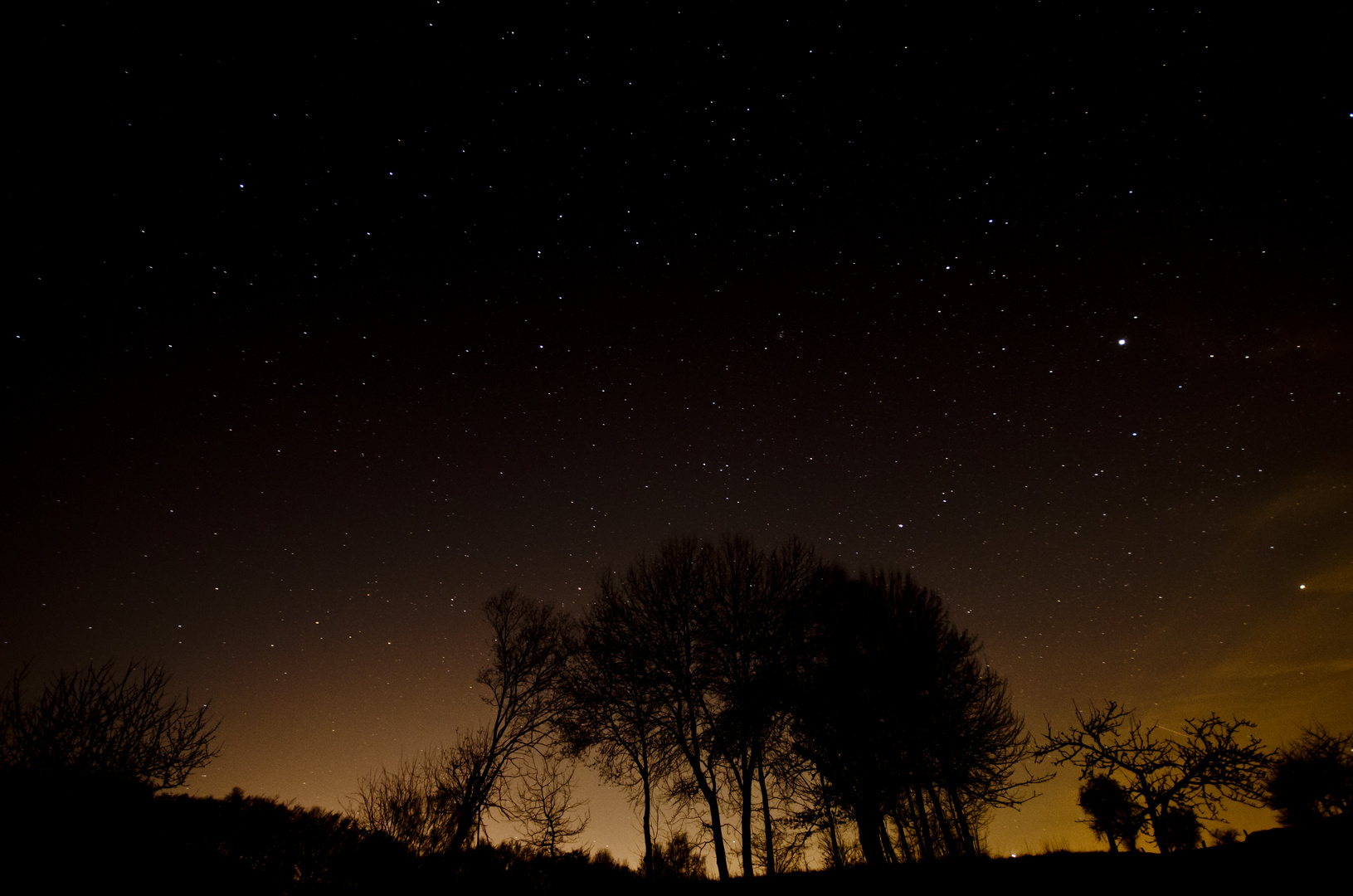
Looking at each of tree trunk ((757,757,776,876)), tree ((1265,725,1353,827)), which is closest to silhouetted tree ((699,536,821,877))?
tree trunk ((757,757,776,876))

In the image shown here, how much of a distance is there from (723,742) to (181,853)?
10.8m

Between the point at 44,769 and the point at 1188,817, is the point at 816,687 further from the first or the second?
the point at 44,769

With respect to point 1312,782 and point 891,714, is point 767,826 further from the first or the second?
point 1312,782

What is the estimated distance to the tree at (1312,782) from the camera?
28.7 metres

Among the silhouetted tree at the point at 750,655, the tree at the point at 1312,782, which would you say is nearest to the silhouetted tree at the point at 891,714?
the silhouetted tree at the point at 750,655

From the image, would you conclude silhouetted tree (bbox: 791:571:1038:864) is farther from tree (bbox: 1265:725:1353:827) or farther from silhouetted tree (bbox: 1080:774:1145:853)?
tree (bbox: 1265:725:1353:827)

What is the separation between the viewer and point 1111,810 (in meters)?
19.3

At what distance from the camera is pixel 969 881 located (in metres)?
7.92

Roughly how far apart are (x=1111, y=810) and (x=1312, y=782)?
22.5 meters

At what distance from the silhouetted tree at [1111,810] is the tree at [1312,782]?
8011mm

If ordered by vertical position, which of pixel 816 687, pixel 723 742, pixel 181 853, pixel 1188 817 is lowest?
pixel 1188 817

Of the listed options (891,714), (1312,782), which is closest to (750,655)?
(891,714)

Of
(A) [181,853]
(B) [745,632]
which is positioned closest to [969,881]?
(B) [745,632]

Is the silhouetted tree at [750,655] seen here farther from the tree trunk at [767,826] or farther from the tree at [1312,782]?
the tree at [1312,782]
